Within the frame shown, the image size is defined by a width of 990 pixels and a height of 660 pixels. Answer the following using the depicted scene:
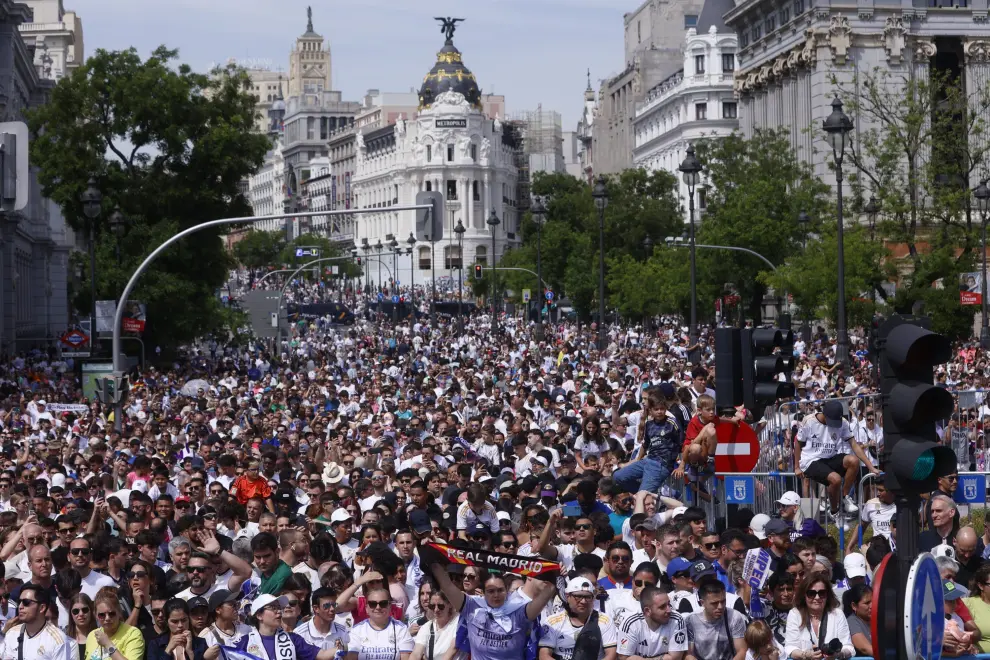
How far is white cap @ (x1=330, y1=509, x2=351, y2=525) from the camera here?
14133mm

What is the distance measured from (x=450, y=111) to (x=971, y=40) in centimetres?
11732

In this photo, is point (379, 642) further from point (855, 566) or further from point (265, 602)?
point (855, 566)

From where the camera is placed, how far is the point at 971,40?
69.6 m

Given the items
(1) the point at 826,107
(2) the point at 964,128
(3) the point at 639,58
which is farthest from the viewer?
(3) the point at 639,58

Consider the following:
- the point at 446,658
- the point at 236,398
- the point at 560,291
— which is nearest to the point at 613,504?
the point at 446,658

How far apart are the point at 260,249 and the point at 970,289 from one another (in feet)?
460

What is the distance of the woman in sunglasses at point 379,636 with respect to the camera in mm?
10219

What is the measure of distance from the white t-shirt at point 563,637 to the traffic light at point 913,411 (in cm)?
269

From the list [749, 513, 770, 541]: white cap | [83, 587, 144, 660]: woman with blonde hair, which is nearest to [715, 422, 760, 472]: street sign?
[749, 513, 770, 541]: white cap

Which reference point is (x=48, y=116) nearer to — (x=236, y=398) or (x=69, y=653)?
(x=236, y=398)

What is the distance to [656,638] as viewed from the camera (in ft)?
33.2

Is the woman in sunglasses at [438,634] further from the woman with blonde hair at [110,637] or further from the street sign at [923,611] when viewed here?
the street sign at [923,611]

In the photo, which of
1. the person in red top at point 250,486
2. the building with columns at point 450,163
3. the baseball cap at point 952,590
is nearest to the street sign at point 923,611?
the baseball cap at point 952,590

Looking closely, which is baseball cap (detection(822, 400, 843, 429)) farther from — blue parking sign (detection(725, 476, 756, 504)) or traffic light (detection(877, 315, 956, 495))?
traffic light (detection(877, 315, 956, 495))
